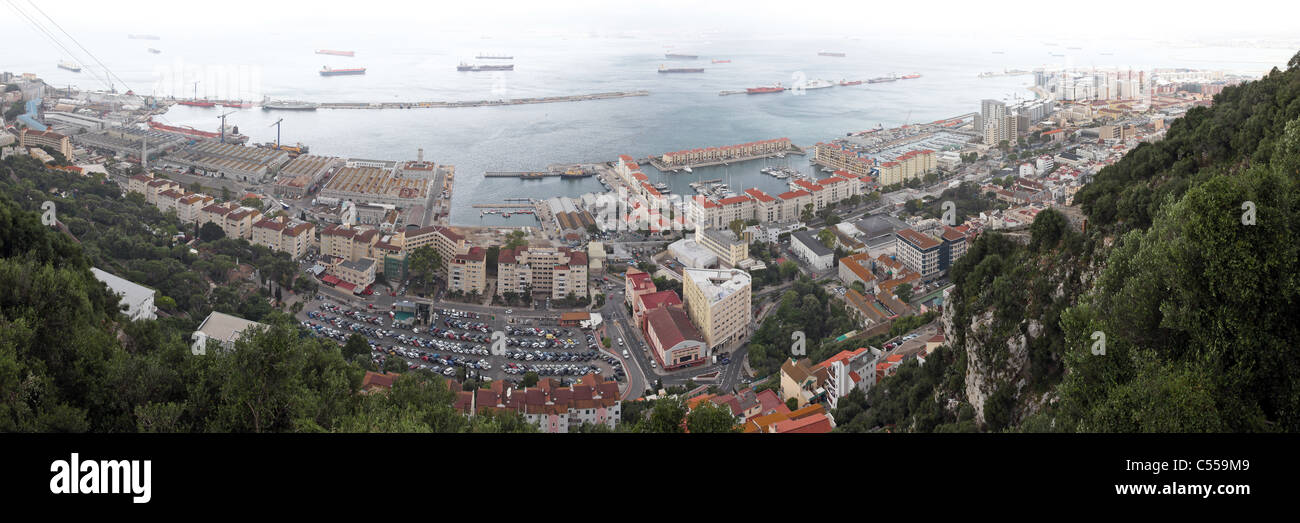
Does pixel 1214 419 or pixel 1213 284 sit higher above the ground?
pixel 1213 284

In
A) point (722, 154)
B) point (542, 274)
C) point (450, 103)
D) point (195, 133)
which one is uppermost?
point (450, 103)

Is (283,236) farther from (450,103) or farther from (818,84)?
(818,84)

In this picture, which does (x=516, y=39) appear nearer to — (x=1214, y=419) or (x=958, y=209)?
(x=958, y=209)

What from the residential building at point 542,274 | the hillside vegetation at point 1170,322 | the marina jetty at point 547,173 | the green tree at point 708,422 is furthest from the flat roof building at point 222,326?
the marina jetty at point 547,173

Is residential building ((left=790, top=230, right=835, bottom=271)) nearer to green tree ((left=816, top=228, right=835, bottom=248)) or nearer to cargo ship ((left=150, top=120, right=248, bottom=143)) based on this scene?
green tree ((left=816, top=228, right=835, bottom=248))

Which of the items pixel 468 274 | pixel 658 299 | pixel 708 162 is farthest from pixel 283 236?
pixel 708 162

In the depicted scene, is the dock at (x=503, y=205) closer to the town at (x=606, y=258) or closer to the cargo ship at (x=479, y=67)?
the town at (x=606, y=258)
